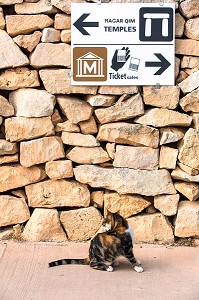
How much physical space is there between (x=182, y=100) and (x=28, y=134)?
4.55 feet

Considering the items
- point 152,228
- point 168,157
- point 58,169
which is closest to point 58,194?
point 58,169

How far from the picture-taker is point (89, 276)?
513cm

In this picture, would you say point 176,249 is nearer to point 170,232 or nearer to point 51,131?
point 170,232

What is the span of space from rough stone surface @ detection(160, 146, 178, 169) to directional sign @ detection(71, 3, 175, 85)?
591 mm

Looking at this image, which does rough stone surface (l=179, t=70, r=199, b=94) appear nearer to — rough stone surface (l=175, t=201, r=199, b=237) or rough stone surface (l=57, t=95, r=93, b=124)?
rough stone surface (l=57, t=95, r=93, b=124)

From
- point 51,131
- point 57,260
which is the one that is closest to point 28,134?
point 51,131

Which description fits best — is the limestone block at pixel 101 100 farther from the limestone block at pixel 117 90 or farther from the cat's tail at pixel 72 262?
the cat's tail at pixel 72 262

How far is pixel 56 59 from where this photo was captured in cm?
572

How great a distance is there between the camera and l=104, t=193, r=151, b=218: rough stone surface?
5.84 meters

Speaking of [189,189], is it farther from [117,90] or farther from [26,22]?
[26,22]

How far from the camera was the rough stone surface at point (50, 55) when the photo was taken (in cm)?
570

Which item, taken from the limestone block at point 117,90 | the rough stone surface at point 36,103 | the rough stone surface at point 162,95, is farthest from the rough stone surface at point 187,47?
the rough stone surface at point 36,103

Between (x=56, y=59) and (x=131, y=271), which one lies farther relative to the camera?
(x=56, y=59)

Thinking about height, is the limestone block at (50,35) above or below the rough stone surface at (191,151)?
above
